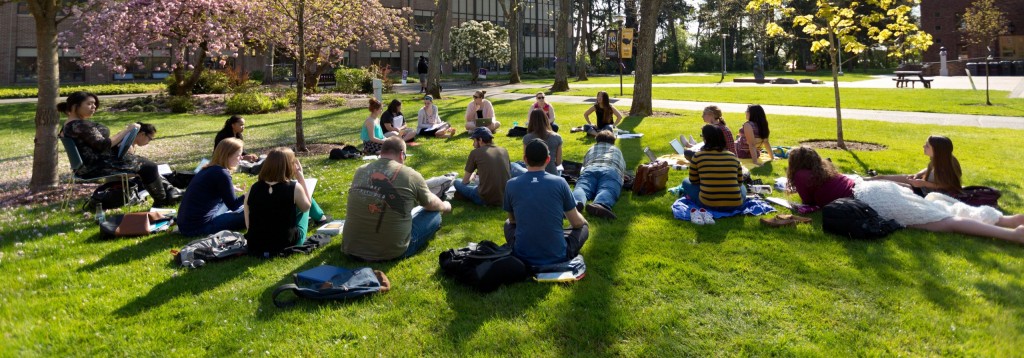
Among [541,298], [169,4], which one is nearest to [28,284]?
[541,298]

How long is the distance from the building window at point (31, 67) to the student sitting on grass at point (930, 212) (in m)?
50.8

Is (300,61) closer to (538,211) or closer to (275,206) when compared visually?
(275,206)

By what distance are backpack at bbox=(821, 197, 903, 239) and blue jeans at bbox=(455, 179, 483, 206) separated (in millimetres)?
3782

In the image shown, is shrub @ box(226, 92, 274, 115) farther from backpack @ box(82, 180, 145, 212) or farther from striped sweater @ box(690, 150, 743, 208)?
striped sweater @ box(690, 150, 743, 208)

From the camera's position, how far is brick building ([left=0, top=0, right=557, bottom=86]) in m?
43.2

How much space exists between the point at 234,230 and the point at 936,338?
6234 mm

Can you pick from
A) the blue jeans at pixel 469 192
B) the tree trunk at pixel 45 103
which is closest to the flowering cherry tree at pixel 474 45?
the tree trunk at pixel 45 103

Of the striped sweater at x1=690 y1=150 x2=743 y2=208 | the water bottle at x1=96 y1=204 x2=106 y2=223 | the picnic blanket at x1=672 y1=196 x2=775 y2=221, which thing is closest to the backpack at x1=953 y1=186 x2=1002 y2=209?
the picnic blanket at x1=672 y1=196 x2=775 y2=221

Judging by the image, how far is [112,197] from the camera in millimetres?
7973

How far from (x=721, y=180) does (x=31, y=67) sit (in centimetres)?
A: 5275

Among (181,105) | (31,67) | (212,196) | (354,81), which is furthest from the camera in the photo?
(31,67)

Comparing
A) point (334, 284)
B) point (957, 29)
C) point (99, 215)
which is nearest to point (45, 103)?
point (99, 215)

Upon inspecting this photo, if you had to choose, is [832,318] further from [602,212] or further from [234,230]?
[234,230]

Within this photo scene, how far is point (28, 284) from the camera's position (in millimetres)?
5203
